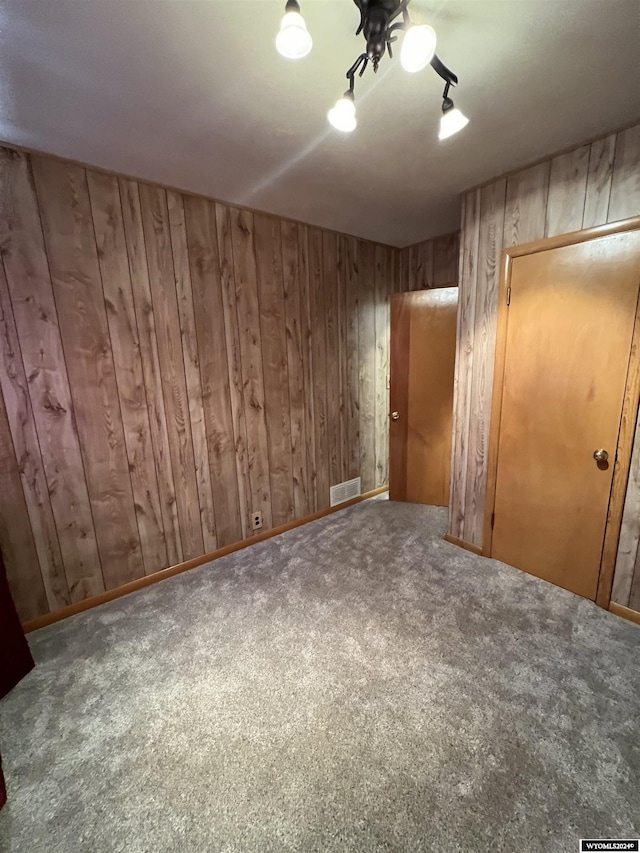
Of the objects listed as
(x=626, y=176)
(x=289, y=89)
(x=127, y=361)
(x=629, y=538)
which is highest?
(x=289, y=89)

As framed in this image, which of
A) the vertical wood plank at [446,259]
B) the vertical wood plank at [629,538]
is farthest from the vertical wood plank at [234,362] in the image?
the vertical wood plank at [629,538]

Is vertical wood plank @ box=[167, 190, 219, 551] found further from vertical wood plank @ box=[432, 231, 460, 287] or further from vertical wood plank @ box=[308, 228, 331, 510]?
vertical wood plank @ box=[432, 231, 460, 287]

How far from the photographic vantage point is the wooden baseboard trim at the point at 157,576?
6.34 feet

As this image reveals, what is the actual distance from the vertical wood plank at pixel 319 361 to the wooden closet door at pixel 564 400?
1417 mm

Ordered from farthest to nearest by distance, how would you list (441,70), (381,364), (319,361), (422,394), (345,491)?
(381,364)
(345,491)
(422,394)
(319,361)
(441,70)

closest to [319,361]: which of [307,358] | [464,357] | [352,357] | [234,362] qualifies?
[307,358]

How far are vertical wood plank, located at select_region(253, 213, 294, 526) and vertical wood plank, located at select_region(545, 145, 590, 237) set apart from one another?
5.71 feet

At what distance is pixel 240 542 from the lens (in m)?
2.65

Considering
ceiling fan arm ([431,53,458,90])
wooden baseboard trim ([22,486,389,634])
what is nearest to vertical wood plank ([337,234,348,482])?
wooden baseboard trim ([22,486,389,634])

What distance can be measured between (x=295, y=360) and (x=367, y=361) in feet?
2.80

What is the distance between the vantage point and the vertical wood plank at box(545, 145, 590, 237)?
5.70 ft

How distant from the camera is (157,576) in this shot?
2.28m

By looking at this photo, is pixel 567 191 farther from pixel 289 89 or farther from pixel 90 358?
pixel 90 358

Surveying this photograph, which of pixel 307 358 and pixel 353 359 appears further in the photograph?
pixel 353 359
